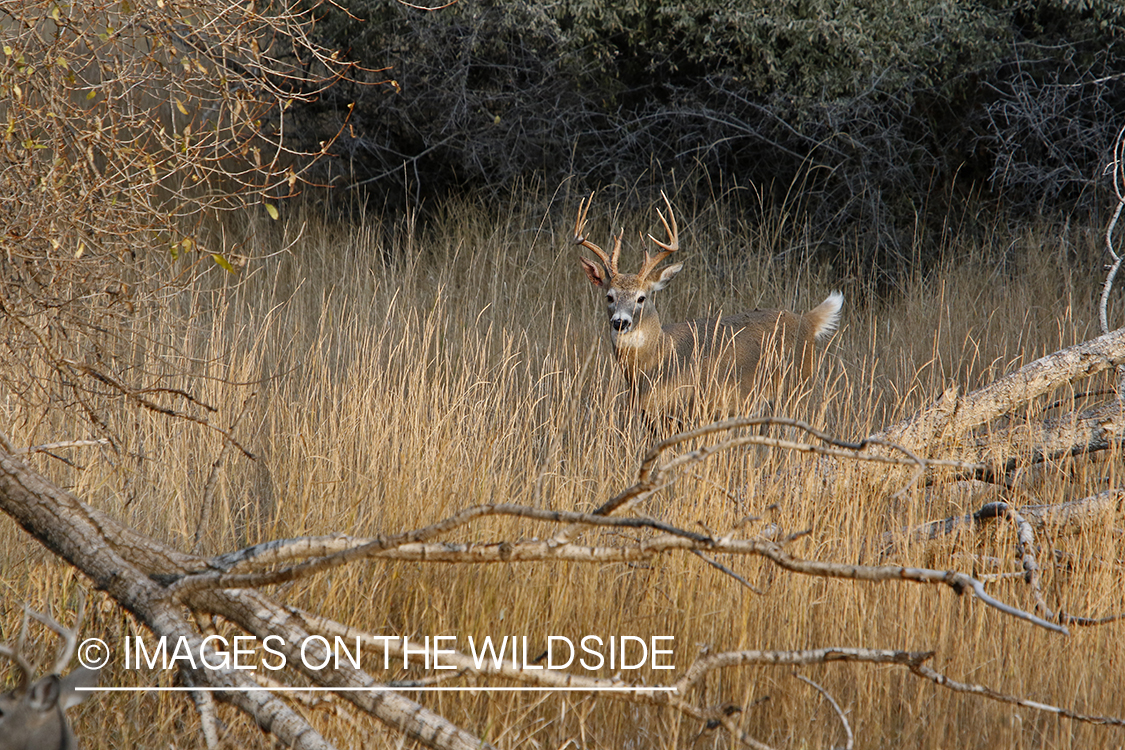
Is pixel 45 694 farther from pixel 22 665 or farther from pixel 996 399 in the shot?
pixel 996 399

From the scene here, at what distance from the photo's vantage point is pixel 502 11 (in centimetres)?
930

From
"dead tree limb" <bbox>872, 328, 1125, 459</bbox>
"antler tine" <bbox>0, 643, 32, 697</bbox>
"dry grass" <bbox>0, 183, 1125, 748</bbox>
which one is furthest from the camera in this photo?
"dead tree limb" <bbox>872, 328, 1125, 459</bbox>

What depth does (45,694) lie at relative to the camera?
1705 millimetres

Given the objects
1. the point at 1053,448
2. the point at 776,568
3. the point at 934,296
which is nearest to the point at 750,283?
the point at 934,296

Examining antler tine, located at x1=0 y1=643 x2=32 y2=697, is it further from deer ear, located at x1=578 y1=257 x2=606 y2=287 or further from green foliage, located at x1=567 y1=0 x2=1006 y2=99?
green foliage, located at x1=567 y1=0 x2=1006 y2=99

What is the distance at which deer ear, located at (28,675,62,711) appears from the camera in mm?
1692

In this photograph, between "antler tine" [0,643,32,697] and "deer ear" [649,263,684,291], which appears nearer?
"antler tine" [0,643,32,697]

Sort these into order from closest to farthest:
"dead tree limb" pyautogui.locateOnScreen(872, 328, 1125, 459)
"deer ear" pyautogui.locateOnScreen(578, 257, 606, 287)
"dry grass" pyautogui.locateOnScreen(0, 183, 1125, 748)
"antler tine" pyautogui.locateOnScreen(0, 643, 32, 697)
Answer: "antler tine" pyautogui.locateOnScreen(0, 643, 32, 697) → "dry grass" pyautogui.locateOnScreen(0, 183, 1125, 748) → "dead tree limb" pyautogui.locateOnScreen(872, 328, 1125, 459) → "deer ear" pyautogui.locateOnScreen(578, 257, 606, 287)

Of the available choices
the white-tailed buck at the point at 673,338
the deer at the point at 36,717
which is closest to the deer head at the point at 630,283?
the white-tailed buck at the point at 673,338

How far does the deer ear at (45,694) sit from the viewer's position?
5.55 feet

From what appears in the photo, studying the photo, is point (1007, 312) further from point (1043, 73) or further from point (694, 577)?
point (694, 577)

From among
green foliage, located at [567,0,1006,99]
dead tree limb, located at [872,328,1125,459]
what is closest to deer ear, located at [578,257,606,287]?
green foliage, located at [567,0,1006,99]

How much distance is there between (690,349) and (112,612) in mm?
4466

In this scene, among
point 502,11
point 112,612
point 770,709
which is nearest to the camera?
point 770,709
